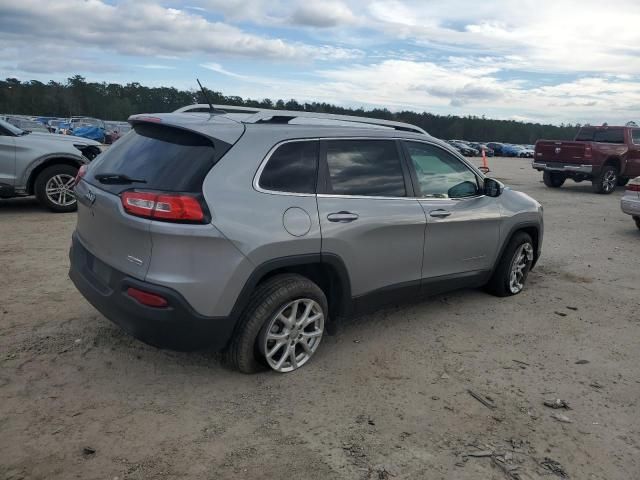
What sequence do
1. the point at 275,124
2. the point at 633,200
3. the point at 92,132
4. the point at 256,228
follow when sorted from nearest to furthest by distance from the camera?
the point at 256,228 < the point at 275,124 < the point at 633,200 < the point at 92,132

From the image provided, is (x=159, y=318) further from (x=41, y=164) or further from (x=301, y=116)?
(x=41, y=164)

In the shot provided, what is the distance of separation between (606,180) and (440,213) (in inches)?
520

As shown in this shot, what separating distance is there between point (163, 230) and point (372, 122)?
2.15 m

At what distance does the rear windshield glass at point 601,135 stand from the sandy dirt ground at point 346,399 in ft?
39.9

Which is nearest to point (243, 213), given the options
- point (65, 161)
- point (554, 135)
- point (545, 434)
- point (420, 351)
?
point (420, 351)

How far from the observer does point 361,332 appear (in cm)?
440

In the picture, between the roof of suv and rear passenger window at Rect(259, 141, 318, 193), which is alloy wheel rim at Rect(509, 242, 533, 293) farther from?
rear passenger window at Rect(259, 141, 318, 193)

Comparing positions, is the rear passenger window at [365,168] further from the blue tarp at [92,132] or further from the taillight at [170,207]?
the blue tarp at [92,132]

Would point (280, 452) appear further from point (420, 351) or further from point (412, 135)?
point (412, 135)

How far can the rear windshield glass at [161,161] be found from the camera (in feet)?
10.2

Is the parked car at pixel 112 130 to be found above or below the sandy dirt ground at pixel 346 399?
above

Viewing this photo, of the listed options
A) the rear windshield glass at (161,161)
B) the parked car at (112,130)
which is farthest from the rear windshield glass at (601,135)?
the parked car at (112,130)

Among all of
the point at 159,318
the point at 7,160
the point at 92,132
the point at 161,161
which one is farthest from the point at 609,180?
the point at 92,132

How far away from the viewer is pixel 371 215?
3.83 metres
